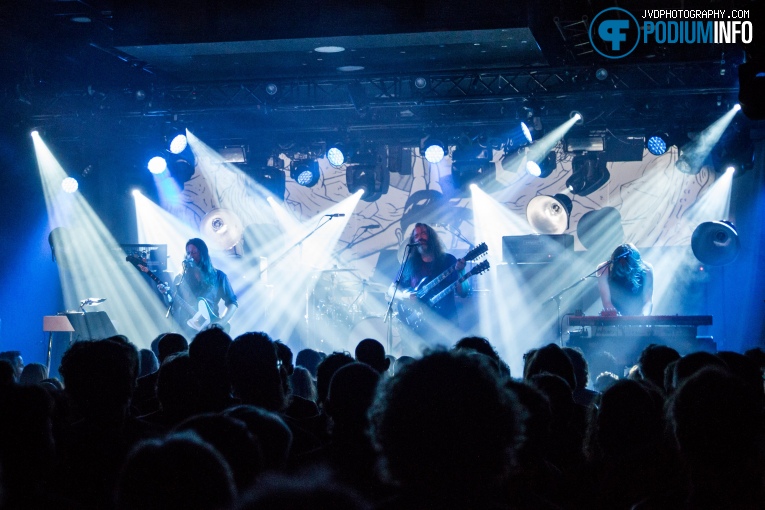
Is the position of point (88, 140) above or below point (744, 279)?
above

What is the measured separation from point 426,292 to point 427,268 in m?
0.31

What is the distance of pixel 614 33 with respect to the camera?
324 inches

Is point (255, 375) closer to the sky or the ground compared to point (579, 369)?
closer to the sky

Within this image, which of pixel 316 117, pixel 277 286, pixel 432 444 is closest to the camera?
pixel 432 444

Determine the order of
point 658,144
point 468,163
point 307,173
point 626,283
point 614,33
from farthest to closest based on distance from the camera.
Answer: point 307,173, point 468,163, point 658,144, point 626,283, point 614,33

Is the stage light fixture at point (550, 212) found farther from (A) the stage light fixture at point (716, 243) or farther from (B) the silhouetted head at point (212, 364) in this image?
(B) the silhouetted head at point (212, 364)

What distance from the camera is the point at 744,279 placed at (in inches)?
431

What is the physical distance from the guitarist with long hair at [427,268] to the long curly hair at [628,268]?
1.63m

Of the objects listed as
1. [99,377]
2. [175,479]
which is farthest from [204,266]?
[175,479]

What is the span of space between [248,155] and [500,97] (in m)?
4.48

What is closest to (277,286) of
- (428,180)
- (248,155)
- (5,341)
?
(248,155)

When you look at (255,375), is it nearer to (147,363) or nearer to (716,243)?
(147,363)

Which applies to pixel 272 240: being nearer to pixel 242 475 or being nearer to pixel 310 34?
pixel 310 34

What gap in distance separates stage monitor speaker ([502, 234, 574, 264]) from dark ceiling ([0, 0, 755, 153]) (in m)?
1.63
